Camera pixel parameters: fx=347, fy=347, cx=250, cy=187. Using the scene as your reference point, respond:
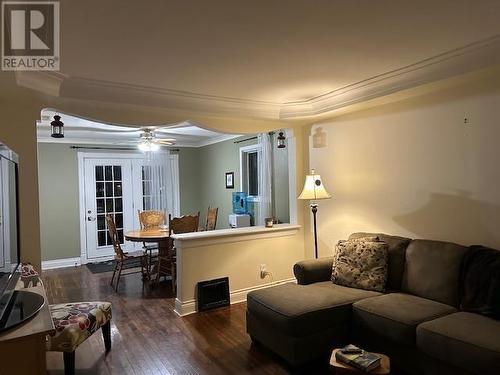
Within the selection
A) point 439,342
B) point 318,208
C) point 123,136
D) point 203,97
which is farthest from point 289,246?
point 123,136

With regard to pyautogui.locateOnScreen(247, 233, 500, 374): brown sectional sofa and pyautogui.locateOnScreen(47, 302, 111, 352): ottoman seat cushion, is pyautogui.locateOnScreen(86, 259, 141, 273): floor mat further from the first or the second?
pyautogui.locateOnScreen(247, 233, 500, 374): brown sectional sofa

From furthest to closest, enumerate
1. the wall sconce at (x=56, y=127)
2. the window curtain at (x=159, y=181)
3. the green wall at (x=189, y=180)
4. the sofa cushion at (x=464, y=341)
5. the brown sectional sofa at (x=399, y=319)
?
1. the green wall at (x=189, y=180)
2. the window curtain at (x=159, y=181)
3. the wall sconce at (x=56, y=127)
4. the brown sectional sofa at (x=399, y=319)
5. the sofa cushion at (x=464, y=341)

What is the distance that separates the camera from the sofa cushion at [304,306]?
8.35 feet

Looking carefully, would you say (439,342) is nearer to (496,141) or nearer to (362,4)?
(496,141)

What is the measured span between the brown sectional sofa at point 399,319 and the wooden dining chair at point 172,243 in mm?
1920

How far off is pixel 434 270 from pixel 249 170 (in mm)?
3758

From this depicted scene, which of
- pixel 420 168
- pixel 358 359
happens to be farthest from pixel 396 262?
pixel 358 359

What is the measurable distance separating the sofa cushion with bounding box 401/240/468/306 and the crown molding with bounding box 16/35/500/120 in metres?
1.39

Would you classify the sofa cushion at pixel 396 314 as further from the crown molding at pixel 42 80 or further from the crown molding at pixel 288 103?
the crown molding at pixel 42 80

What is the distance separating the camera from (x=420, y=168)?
331 cm

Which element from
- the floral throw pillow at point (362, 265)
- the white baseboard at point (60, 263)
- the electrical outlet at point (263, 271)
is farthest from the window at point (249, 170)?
the white baseboard at point (60, 263)

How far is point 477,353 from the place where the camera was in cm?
196

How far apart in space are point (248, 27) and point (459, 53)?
5.52ft

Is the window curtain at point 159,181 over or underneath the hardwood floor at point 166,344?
over
